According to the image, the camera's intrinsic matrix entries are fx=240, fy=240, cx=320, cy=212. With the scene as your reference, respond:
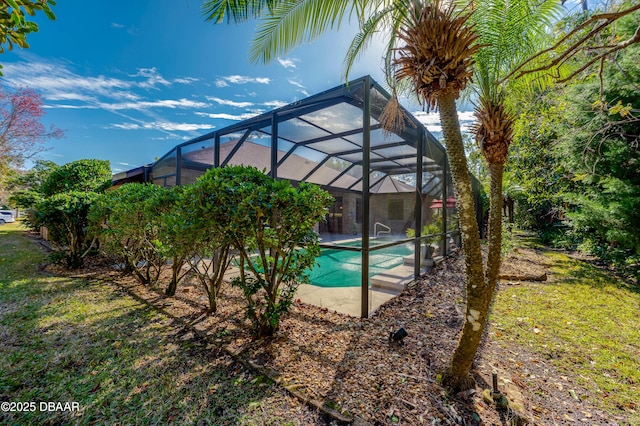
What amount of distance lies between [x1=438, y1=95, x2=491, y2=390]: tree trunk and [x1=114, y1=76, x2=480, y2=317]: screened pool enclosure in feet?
5.00

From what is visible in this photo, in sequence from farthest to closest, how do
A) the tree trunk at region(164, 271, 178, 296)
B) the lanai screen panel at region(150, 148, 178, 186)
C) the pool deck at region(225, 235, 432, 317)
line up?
the lanai screen panel at region(150, 148, 178, 186)
the tree trunk at region(164, 271, 178, 296)
the pool deck at region(225, 235, 432, 317)

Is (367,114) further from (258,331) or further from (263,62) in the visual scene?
(258,331)

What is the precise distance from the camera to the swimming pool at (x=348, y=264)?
14.6ft

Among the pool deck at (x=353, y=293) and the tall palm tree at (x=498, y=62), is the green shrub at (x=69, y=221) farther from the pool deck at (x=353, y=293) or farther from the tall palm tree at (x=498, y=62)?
the tall palm tree at (x=498, y=62)

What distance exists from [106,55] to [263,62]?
27.5 ft

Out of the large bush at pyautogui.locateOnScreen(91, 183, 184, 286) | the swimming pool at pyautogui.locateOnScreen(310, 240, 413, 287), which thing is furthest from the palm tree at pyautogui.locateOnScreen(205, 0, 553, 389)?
the large bush at pyautogui.locateOnScreen(91, 183, 184, 286)

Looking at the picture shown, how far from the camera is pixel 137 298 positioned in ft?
14.1

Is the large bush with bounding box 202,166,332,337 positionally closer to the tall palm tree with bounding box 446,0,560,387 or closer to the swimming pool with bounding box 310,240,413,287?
the swimming pool with bounding box 310,240,413,287

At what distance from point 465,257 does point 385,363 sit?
4.70 feet

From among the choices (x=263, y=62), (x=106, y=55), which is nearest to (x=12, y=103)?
(x=106, y=55)

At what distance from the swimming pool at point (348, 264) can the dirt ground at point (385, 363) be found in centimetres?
81

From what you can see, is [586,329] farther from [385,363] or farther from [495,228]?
[385,363]

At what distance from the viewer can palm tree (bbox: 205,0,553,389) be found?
2.12m

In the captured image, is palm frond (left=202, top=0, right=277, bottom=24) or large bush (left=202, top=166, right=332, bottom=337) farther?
palm frond (left=202, top=0, right=277, bottom=24)
